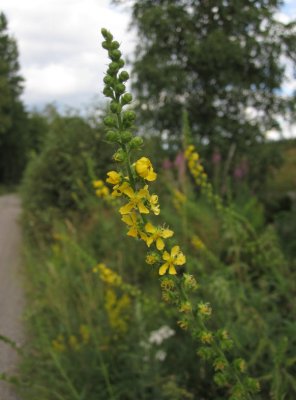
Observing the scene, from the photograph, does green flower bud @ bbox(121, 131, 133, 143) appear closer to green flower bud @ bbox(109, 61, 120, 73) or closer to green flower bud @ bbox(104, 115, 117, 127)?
green flower bud @ bbox(104, 115, 117, 127)

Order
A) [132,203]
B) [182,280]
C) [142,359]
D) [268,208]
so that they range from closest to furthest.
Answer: [132,203], [182,280], [142,359], [268,208]

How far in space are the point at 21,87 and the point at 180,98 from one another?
29011 mm

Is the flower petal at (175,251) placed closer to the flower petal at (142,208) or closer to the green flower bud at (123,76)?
the flower petal at (142,208)

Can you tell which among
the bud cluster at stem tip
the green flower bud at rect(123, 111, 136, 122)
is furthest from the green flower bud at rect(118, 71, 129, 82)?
the green flower bud at rect(123, 111, 136, 122)

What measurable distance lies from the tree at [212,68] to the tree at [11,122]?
74.8 ft

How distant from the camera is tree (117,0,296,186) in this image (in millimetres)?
9141

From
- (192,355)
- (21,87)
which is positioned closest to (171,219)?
(192,355)

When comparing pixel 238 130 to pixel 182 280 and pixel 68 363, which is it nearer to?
pixel 68 363

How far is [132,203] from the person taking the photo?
51.8 inches

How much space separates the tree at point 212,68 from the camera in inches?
360

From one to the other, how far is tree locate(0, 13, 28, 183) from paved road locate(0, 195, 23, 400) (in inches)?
941

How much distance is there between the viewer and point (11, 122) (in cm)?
3600

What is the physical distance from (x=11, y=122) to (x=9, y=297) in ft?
108

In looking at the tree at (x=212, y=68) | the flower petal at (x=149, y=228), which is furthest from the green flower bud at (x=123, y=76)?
the tree at (x=212, y=68)
